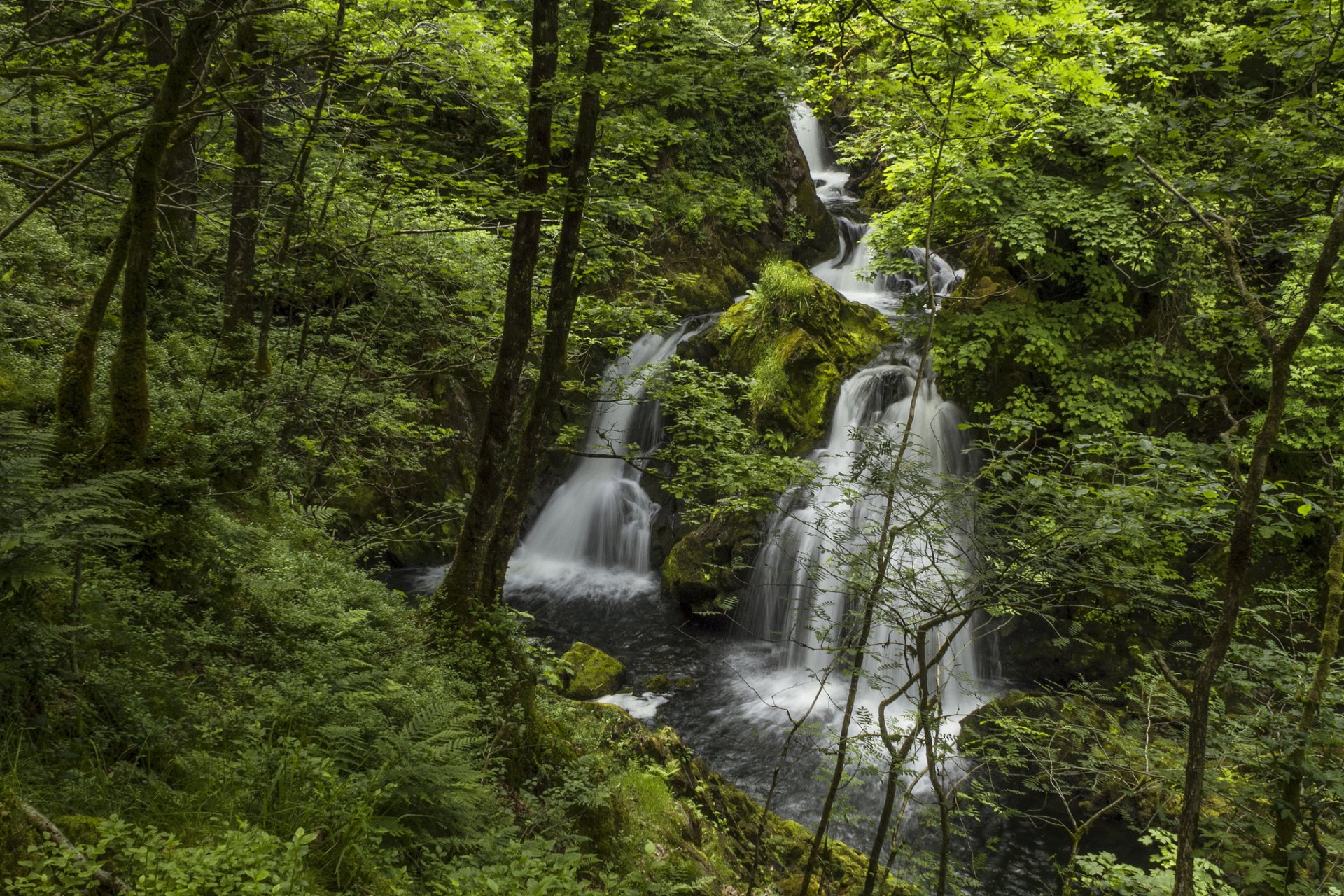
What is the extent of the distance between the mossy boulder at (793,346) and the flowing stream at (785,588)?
43 centimetres

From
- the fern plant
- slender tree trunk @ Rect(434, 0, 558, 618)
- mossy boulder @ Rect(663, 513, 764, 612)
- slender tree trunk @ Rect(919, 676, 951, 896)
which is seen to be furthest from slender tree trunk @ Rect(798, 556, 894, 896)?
mossy boulder @ Rect(663, 513, 764, 612)

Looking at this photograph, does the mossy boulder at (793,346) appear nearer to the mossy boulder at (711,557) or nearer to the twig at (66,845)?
the mossy boulder at (711,557)

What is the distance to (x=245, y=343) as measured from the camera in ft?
24.4

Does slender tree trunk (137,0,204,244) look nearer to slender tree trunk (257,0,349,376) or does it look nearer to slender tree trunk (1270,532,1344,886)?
slender tree trunk (257,0,349,376)

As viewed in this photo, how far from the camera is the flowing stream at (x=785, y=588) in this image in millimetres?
5715

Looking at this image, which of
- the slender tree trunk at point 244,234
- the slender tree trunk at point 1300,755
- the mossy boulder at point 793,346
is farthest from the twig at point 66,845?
the mossy boulder at point 793,346

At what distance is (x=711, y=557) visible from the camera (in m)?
12.3

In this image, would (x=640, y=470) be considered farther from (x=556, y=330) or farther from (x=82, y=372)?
(x=82, y=372)

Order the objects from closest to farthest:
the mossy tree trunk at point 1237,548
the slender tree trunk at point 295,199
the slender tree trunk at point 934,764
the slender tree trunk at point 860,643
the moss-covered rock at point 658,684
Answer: the mossy tree trunk at point 1237,548, the slender tree trunk at point 934,764, the slender tree trunk at point 860,643, the slender tree trunk at point 295,199, the moss-covered rock at point 658,684

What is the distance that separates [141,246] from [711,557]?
973 cm

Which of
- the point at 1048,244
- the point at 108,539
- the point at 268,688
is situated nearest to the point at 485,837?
the point at 268,688

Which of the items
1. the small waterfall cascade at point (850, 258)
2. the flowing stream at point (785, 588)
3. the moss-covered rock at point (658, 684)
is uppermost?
the small waterfall cascade at point (850, 258)

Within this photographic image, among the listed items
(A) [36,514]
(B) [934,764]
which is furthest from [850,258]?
(A) [36,514]

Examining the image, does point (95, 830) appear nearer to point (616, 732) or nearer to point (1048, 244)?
point (616, 732)
